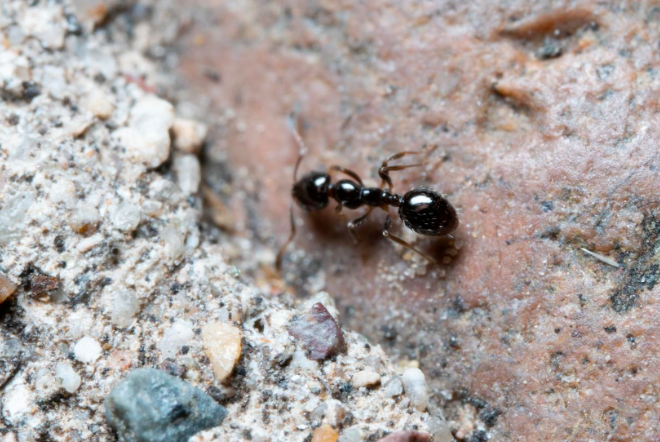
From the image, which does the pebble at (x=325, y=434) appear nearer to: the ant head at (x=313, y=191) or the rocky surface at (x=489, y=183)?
the rocky surface at (x=489, y=183)

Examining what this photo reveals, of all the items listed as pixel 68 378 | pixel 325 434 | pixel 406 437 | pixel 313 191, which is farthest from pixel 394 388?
pixel 68 378

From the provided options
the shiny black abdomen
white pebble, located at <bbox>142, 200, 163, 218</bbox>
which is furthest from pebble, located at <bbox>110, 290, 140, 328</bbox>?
the shiny black abdomen

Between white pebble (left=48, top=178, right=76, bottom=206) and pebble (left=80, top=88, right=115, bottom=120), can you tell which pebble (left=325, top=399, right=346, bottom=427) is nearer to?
white pebble (left=48, top=178, right=76, bottom=206)

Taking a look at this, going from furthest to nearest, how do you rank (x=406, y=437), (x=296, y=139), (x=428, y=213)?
(x=296, y=139) → (x=428, y=213) → (x=406, y=437)

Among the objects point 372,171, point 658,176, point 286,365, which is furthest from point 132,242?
point 658,176

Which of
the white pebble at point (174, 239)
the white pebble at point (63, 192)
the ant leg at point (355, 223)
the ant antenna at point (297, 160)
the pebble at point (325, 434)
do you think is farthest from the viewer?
the ant antenna at point (297, 160)

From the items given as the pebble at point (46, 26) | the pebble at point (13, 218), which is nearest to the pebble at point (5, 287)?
the pebble at point (13, 218)

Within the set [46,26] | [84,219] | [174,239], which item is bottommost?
[174,239]

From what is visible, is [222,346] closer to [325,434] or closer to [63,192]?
[325,434]
